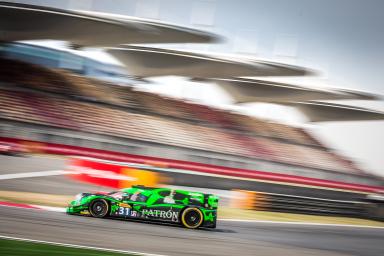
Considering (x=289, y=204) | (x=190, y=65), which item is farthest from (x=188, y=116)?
(x=289, y=204)

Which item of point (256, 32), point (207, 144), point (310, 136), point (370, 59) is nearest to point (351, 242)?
point (207, 144)

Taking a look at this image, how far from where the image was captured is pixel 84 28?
2544cm

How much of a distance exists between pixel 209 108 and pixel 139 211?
26.2 m

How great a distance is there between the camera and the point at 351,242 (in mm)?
11992

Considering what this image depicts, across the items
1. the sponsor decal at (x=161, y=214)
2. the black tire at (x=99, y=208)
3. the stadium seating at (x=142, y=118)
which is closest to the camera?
the black tire at (x=99, y=208)

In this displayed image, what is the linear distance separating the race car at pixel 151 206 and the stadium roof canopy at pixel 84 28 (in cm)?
1455

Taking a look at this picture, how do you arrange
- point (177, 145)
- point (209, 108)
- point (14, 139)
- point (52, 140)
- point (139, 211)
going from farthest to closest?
point (209, 108), point (177, 145), point (52, 140), point (14, 139), point (139, 211)

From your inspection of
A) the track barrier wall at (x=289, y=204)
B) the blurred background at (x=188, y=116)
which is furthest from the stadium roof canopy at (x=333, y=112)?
the track barrier wall at (x=289, y=204)

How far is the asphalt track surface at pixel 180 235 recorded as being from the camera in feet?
26.5

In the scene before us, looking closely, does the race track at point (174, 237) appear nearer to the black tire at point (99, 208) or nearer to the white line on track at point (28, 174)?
the black tire at point (99, 208)

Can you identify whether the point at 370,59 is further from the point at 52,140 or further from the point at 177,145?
the point at 52,140

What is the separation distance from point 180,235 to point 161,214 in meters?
1.14

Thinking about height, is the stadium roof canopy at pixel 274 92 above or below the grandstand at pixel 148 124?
above

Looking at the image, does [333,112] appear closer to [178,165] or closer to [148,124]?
[148,124]
